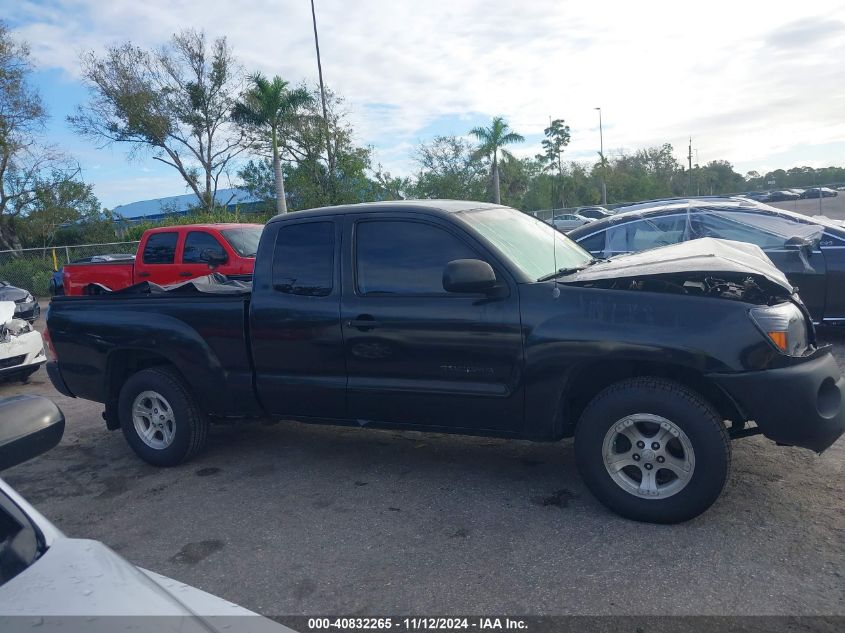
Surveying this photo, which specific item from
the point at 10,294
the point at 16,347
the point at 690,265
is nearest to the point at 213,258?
the point at 16,347

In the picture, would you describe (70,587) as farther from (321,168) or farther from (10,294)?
(321,168)

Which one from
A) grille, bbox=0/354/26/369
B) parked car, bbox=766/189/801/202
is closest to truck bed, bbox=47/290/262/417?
grille, bbox=0/354/26/369

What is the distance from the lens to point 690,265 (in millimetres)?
3992

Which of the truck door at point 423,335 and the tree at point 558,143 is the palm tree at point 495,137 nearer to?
the tree at point 558,143

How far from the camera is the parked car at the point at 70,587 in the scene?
1.61 meters

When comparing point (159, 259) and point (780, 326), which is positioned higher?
point (159, 259)

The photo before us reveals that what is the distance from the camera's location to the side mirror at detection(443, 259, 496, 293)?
403 cm

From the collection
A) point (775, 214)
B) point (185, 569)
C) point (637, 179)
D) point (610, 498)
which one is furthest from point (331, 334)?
point (637, 179)

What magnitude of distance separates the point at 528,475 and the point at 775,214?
5692mm

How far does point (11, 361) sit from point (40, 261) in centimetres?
1621

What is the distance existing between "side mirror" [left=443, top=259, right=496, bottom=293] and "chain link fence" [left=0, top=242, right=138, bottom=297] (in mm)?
20136

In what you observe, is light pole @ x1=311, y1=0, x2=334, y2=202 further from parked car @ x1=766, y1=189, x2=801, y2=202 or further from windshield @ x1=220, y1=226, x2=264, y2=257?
parked car @ x1=766, y1=189, x2=801, y2=202

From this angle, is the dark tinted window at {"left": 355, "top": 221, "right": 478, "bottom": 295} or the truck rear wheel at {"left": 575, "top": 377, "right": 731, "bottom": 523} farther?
the dark tinted window at {"left": 355, "top": 221, "right": 478, "bottom": 295}

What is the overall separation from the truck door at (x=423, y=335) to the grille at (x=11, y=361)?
556cm
